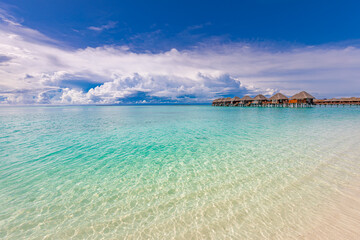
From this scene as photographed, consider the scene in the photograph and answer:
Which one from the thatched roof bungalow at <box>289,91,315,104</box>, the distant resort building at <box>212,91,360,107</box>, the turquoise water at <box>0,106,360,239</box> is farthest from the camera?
the distant resort building at <box>212,91,360,107</box>

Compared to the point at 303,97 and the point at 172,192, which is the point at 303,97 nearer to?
the point at 303,97

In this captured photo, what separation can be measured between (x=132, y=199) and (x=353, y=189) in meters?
6.57

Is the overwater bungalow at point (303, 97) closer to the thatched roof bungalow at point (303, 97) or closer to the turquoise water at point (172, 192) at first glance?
the thatched roof bungalow at point (303, 97)

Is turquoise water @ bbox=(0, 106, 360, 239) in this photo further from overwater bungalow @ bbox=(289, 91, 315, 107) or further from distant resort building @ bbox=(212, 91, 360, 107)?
distant resort building @ bbox=(212, 91, 360, 107)

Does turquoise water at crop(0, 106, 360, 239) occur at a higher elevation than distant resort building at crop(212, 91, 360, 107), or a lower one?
lower

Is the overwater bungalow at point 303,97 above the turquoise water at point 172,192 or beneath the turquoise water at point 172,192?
above

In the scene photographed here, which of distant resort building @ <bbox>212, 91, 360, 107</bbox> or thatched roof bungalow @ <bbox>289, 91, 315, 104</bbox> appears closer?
thatched roof bungalow @ <bbox>289, 91, 315, 104</bbox>

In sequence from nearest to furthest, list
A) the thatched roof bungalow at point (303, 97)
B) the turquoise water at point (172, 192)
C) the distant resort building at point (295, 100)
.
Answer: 1. the turquoise water at point (172, 192)
2. the thatched roof bungalow at point (303, 97)
3. the distant resort building at point (295, 100)

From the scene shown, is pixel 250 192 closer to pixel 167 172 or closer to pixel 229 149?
pixel 167 172

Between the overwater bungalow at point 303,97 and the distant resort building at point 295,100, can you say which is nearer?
the overwater bungalow at point 303,97

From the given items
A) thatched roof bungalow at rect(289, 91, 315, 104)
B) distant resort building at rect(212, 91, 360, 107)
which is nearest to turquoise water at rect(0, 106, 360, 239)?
thatched roof bungalow at rect(289, 91, 315, 104)

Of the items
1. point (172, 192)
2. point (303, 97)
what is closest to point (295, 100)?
→ point (303, 97)

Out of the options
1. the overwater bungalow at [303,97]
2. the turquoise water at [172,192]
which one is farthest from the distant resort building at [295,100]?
the turquoise water at [172,192]

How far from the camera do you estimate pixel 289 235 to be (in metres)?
3.01
